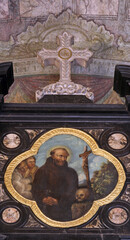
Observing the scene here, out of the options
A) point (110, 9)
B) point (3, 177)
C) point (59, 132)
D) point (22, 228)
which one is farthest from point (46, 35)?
point (22, 228)

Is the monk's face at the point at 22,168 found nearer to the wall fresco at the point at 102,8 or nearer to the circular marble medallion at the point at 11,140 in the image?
the circular marble medallion at the point at 11,140

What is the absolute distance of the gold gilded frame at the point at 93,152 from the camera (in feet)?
23.2

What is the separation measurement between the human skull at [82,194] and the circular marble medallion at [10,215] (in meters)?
1.05

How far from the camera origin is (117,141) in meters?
7.13

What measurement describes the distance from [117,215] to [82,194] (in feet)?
2.30

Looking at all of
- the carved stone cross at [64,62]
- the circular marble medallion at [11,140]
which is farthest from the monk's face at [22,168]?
the carved stone cross at [64,62]

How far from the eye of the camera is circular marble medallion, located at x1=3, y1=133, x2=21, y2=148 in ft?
23.1

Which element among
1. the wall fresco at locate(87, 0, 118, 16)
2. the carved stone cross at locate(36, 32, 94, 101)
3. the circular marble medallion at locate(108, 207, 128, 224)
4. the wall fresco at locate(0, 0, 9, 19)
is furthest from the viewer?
the wall fresco at locate(87, 0, 118, 16)

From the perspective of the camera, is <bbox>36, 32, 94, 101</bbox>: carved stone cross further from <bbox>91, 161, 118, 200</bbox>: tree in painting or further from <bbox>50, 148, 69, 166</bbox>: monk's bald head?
<bbox>91, 161, 118, 200</bbox>: tree in painting

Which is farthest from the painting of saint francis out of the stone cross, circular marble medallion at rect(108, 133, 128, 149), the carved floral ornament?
the carved floral ornament

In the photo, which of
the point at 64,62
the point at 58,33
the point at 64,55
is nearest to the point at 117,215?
the point at 64,62

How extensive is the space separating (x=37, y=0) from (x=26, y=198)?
3949 millimetres

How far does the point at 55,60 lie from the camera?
26.6ft

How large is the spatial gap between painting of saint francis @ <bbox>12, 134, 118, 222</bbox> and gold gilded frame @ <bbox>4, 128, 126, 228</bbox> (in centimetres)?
5
